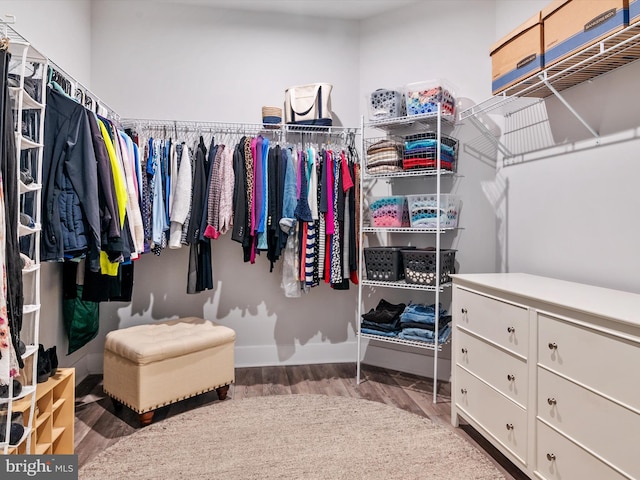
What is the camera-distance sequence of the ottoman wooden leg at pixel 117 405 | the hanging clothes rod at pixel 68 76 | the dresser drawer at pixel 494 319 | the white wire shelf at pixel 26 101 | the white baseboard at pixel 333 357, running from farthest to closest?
the white baseboard at pixel 333 357
the ottoman wooden leg at pixel 117 405
the dresser drawer at pixel 494 319
the hanging clothes rod at pixel 68 76
the white wire shelf at pixel 26 101

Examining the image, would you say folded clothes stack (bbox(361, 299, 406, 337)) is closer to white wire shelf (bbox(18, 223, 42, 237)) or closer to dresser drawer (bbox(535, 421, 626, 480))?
dresser drawer (bbox(535, 421, 626, 480))

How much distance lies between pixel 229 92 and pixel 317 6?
95cm

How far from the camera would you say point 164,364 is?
2.32 metres

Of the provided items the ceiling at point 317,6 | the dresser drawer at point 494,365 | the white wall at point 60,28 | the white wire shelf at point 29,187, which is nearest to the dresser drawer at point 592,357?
the dresser drawer at point 494,365

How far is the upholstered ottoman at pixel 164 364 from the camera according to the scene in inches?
88.6

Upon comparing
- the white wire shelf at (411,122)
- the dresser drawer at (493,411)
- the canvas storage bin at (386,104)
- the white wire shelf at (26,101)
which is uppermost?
the canvas storage bin at (386,104)

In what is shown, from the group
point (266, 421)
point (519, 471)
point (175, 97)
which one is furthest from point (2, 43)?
point (519, 471)

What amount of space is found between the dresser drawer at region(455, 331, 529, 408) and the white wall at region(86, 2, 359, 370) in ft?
4.43

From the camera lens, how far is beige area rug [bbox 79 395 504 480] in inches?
72.7

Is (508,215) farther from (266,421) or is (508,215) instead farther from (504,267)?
(266,421)

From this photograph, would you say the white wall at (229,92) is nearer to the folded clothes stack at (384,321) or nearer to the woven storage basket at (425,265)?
the folded clothes stack at (384,321)

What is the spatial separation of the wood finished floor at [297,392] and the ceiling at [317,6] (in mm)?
2806

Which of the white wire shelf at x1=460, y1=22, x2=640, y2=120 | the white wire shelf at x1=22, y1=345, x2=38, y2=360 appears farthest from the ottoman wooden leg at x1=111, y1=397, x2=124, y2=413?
the white wire shelf at x1=460, y1=22, x2=640, y2=120

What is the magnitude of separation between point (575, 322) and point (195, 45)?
3.13 m
